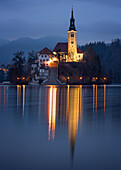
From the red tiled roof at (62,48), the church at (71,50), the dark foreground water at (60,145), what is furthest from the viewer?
the red tiled roof at (62,48)

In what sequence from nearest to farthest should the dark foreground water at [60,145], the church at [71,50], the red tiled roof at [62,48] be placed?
the dark foreground water at [60,145]
the church at [71,50]
the red tiled roof at [62,48]

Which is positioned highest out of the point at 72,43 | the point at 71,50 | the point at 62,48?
the point at 72,43

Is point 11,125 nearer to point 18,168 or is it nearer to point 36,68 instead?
point 18,168

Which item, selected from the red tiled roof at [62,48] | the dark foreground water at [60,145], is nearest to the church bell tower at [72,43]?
the red tiled roof at [62,48]

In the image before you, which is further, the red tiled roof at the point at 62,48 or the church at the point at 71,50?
the red tiled roof at the point at 62,48

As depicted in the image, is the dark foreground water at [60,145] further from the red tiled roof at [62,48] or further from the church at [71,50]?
the red tiled roof at [62,48]

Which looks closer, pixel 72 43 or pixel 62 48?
pixel 72 43

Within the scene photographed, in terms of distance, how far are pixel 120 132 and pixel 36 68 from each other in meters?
83.5

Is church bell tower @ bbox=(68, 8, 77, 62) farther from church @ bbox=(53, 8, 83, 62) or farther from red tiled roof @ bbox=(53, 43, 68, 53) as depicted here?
red tiled roof @ bbox=(53, 43, 68, 53)

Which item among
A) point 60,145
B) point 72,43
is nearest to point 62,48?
point 72,43

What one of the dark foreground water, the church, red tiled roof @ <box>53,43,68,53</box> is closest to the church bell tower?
the church

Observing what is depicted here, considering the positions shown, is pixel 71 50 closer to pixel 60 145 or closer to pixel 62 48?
pixel 62 48

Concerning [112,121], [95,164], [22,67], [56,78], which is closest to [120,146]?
[95,164]

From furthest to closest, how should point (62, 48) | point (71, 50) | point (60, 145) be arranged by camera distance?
1. point (62, 48)
2. point (71, 50)
3. point (60, 145)
